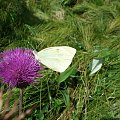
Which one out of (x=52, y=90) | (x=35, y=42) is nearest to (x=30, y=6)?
(x=35, y=42)

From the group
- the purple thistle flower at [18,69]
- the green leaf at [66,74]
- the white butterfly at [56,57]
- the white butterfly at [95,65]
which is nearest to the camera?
the purple thistle flower at [18,69]

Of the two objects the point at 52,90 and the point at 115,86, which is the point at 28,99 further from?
the point at 115,86

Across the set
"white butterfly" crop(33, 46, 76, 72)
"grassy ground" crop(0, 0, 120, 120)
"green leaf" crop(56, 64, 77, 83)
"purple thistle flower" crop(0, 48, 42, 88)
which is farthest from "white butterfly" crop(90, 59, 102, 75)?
"purple thistle flower" crop(0, 48, 42, 88)

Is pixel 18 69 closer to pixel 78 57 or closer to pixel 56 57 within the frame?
pixel 56 57

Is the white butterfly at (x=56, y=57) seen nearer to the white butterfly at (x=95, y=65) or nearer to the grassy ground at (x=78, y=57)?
the grassy ground at (x=78, y=57)

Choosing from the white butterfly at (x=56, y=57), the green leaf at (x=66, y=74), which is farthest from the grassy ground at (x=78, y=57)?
Answer: the white butterfly at (x=56, y=57)

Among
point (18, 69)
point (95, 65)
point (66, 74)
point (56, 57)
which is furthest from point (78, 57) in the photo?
point (18, 69)
